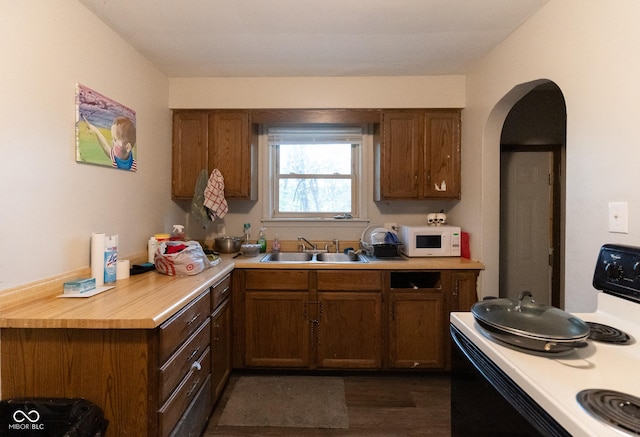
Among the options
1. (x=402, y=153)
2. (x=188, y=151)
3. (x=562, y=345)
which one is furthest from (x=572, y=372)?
(x=188, y=151)

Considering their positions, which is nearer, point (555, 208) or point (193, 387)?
point (193, 387)

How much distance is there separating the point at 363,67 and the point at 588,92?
1576 millimetres

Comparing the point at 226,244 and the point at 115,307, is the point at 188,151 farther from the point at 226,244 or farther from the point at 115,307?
the point at 115,307

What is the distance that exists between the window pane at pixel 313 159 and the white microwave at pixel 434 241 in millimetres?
999

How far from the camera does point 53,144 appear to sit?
5.05 feet

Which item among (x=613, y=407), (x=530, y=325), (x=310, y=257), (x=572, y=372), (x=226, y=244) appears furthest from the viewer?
(x=310, y=257)

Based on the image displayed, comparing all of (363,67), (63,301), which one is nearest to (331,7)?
(363,67)

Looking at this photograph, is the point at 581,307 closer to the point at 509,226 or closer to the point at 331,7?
the point at 509,226

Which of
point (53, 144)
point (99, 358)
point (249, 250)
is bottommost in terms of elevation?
point (99, 358)

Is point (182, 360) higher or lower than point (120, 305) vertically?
lower

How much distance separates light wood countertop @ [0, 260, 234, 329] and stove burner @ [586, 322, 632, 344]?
1.54m

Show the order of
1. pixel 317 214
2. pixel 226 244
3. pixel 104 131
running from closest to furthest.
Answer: pixel 104 131 → pixel 226 244 → pixel 317 214

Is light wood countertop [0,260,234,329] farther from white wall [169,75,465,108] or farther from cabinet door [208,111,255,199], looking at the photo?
white wall [169,75,465,108]

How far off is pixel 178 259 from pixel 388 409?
1.69m
